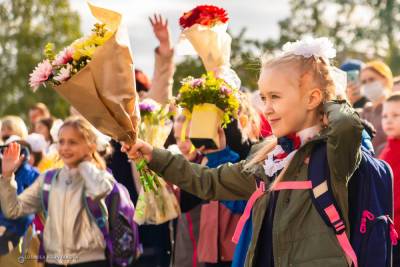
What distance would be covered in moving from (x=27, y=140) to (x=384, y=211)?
5871 mm

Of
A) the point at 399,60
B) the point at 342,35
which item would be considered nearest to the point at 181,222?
the point at 399,60

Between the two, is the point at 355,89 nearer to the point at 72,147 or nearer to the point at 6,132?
the point at 72,147

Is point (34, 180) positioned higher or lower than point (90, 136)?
lower

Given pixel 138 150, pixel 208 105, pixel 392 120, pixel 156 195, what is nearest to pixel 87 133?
pixel 156 195

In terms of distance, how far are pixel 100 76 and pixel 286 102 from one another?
1.03 metres

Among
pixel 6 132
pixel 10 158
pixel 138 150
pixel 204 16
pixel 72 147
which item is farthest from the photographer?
pixel 6 132

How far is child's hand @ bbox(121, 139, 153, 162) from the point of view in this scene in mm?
5438

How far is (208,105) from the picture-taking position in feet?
22.8

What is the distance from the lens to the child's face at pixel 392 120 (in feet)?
25.3

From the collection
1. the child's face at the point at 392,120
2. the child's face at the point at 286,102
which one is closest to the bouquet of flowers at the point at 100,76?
the child's face at the point at 286,102

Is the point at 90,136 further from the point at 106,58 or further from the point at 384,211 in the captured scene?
the point at 384,211

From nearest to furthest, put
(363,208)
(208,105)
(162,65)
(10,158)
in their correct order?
1. (363,208)
2. (208,105)
3. (10,158)
4. (162,65)

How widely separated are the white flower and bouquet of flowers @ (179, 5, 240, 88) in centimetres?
196

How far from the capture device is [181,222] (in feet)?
26.7
